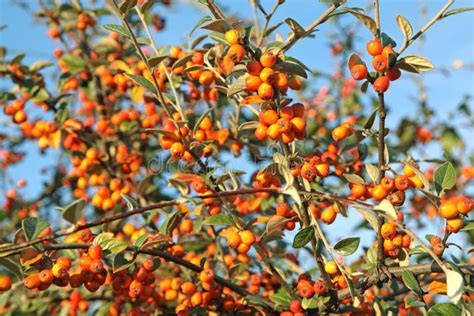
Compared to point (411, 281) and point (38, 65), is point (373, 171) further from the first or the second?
point (38, 65)

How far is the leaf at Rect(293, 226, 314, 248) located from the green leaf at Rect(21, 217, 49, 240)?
110 cm

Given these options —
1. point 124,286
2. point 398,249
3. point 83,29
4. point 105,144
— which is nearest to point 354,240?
point 398,249

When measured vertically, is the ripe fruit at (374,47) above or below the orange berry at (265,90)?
above

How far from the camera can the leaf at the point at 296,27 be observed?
7.39 feet

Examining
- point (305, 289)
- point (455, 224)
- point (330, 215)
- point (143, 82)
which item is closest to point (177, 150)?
point (143, 82)

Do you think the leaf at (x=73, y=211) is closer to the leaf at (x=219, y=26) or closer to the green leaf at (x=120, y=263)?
the green leaf at (x=120, y=263)

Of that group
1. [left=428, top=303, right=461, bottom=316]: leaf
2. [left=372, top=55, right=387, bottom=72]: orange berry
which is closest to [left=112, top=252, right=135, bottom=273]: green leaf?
[left=428, top=303, right=461, bottom=316]: leaf

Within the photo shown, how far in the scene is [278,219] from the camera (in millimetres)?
2412

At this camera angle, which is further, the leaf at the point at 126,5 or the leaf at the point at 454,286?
the leaf at the point at 126,5

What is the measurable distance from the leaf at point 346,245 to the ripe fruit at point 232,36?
1.04 metres

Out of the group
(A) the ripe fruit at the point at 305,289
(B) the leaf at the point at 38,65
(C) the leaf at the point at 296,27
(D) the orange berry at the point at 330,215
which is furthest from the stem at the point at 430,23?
(B) the leaf at the point at 38,65

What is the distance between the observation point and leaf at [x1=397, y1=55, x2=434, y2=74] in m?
2.25

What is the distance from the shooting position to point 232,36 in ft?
7.30

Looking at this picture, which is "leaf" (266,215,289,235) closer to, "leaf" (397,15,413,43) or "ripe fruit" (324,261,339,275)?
"ripe fruit" (324,261,339,275)
